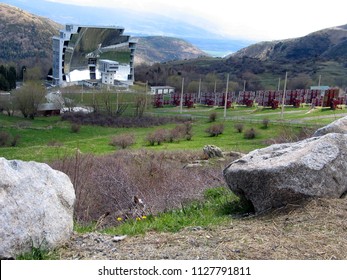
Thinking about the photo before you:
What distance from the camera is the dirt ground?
Answer: 4.87 metres

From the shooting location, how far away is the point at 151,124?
163 feet

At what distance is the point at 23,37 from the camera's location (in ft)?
417

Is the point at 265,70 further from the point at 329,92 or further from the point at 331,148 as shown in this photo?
the point at 331,148

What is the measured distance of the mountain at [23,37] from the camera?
394ft

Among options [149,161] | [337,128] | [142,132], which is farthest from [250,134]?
[337,128]

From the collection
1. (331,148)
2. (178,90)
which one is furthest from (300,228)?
(178,90)

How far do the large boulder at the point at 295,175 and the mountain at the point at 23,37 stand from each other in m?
108

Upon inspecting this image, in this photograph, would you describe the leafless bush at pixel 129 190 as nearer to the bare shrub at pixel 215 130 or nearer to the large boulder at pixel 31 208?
the large boulder at pixel 31 208

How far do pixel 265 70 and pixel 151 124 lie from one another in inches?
2272

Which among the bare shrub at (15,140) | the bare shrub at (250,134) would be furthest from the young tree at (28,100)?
the bare shrub at (250,134)

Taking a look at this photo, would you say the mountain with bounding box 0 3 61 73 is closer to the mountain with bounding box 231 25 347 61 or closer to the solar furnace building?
the solar furnace building

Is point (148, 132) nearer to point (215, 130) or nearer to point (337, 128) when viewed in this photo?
point (215, 130)

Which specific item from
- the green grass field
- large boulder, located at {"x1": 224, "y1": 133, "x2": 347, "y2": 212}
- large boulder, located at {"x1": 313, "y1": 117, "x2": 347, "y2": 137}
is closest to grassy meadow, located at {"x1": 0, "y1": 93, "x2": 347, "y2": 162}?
the green grass field

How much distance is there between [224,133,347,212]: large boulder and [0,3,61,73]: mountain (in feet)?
355
